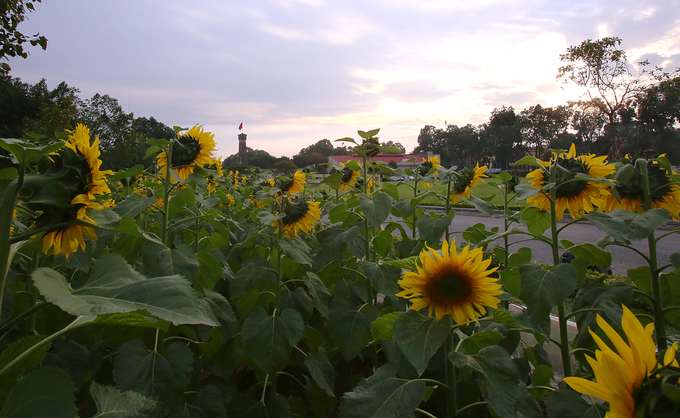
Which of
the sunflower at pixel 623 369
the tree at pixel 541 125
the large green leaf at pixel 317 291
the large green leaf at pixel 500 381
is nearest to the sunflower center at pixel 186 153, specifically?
the large green leaf at pixel 317 291

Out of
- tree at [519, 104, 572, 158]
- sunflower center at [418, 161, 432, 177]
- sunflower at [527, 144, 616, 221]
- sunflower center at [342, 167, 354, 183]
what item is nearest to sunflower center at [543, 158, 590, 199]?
sunflower at [527, 144, 616, 221]

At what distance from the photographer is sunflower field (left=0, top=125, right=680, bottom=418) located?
1.91 feet

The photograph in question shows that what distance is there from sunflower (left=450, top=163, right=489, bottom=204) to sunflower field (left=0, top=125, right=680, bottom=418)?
428mm

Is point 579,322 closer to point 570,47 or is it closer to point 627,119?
point 570,47

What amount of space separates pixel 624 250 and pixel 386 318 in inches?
330

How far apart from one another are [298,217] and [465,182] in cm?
122

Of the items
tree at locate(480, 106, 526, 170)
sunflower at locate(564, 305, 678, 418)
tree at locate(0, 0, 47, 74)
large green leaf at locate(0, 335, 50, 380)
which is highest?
tree at locate(480, 106, 526, 170)

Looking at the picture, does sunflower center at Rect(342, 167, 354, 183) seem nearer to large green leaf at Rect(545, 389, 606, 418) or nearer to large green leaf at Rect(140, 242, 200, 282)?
large green leaf at Rect(140, 242, 200, 282)

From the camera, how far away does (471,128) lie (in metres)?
59.4

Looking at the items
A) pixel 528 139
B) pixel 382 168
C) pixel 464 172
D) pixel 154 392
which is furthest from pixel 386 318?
pixel 528 139

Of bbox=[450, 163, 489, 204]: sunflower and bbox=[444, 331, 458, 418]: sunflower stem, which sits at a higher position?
bbox=[450, 163, 489, 204]: sunflower

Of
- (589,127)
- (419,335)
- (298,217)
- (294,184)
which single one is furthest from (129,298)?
(589,127)

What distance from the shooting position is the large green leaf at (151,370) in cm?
129

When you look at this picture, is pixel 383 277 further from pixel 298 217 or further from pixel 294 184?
pixel 294 184
